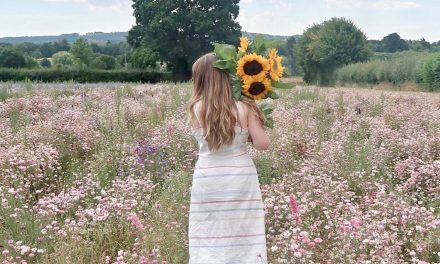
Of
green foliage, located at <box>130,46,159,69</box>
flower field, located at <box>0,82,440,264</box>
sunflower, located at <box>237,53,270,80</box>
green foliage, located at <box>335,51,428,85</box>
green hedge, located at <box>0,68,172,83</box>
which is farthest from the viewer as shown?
green foliage, located at <box>130,46,159,69</box>

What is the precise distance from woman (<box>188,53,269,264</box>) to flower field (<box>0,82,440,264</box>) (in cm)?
31

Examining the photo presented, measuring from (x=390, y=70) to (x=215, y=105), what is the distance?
37.8m

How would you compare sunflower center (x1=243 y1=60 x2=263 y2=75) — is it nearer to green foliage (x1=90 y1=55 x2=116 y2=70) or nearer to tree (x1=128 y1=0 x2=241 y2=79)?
A: tree (x1=128 y1=0 x2=241 y2=79)

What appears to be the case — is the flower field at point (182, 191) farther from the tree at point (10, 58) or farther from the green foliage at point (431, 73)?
the tree at point (10, 58)

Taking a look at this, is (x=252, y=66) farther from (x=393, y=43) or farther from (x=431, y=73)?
(x=393, y=43)

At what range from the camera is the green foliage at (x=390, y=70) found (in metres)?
36.6

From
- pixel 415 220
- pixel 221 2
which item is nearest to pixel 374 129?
pixel 415 220

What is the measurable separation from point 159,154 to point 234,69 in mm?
3583

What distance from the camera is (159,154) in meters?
7.09

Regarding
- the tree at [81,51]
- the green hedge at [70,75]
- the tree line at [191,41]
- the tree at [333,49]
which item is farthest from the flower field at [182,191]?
the tree at [81,51]

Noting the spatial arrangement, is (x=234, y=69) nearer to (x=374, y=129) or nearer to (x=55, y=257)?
(x=55, y=257)

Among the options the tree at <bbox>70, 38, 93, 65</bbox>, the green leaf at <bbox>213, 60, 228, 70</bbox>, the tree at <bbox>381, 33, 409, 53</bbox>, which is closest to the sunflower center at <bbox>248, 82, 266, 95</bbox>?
the green leaf at <bbox>213, 60, 228, 70</bbox>

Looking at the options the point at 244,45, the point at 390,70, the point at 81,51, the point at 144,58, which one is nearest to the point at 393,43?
the point at 81,51

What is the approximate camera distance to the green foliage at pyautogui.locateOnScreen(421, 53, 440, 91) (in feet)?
102
